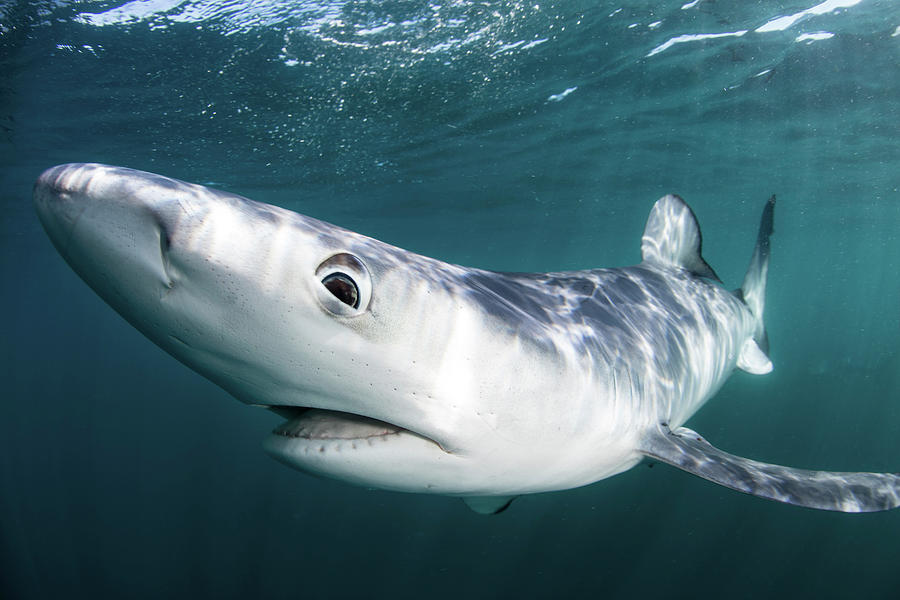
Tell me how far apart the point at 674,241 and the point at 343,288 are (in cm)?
427

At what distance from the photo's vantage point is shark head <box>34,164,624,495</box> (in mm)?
1210

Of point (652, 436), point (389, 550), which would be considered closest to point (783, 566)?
point (389, 550)

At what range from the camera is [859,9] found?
9844 millimetres

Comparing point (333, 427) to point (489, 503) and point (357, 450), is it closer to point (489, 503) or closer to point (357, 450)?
point (357, 450)

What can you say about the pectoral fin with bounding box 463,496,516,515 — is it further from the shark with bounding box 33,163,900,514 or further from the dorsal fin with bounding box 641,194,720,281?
the dorsal fin with bounding box 641,194,720,281

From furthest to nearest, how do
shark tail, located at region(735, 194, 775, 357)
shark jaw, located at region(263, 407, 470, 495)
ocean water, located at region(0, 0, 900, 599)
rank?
ocean water, located at region(0, 0, 900, 599), shark tail, located at region(735, 194, 775, 357), shark jaw, located at region(263, 407, 470, 495)

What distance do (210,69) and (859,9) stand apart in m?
13.2

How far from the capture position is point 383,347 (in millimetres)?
1450

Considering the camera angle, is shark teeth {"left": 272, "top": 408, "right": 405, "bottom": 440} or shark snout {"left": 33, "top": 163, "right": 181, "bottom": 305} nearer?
shark snout {"left": 33, "top": 163, "right": 181, "bottom": 305}

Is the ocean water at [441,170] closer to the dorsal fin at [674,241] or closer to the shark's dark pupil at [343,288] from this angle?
the dorsal fin at [674,241]

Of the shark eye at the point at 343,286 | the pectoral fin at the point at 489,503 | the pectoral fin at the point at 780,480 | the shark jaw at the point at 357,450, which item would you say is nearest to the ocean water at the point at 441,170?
the pectoral fin at the point at 489,503

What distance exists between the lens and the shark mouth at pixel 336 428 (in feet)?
5.59

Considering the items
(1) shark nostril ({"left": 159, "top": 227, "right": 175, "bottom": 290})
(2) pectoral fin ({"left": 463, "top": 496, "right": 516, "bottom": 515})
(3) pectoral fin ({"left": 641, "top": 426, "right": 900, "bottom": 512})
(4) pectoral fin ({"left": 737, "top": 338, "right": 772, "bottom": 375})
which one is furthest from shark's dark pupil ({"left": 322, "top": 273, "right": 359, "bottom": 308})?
(4) pectoral fin ({"left": 737, "top": 338, "right": 772, "bottom": 375})

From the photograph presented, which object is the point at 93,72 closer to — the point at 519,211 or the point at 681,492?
the point at 681,492
